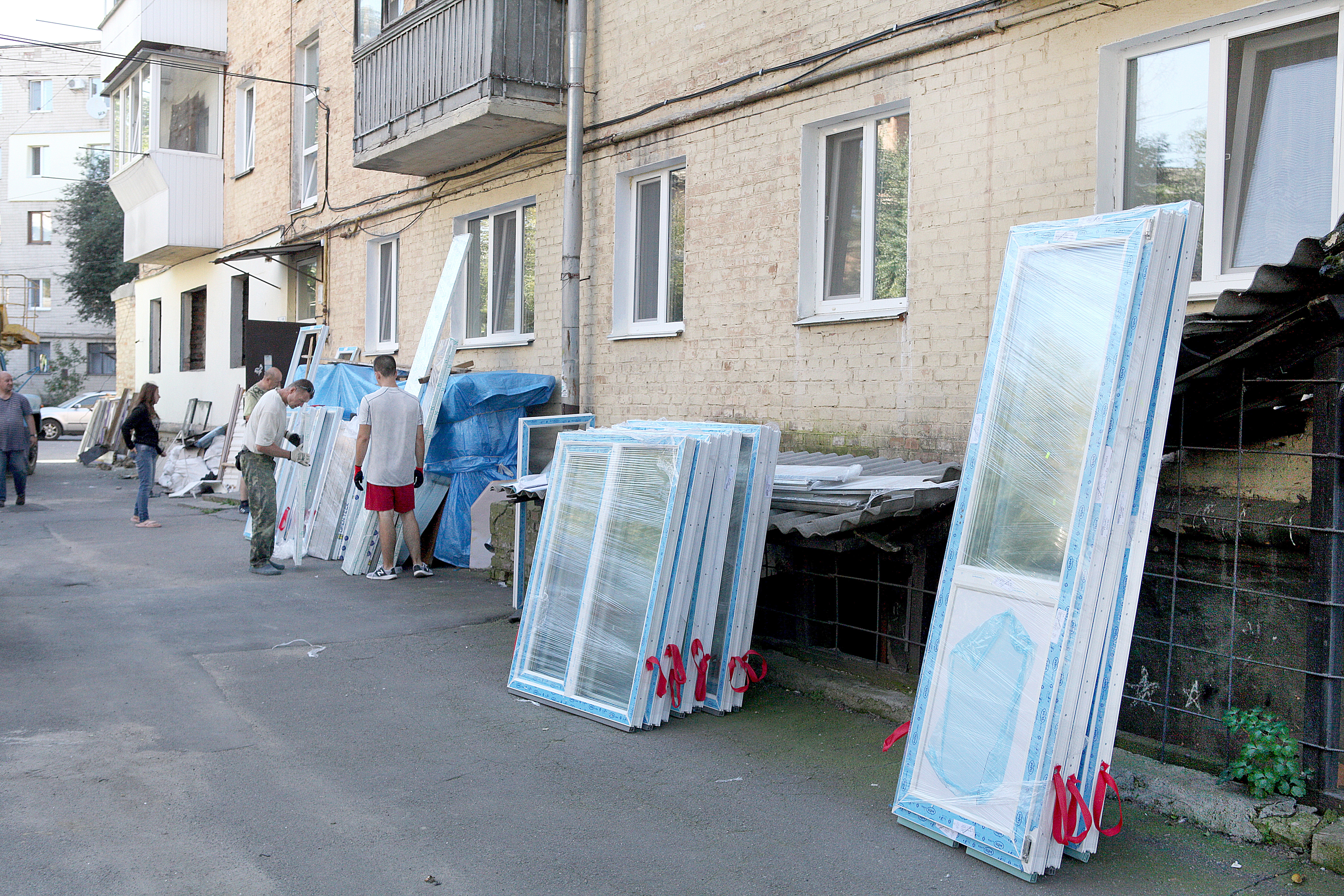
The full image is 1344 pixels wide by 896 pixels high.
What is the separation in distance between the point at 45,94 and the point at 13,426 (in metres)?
36.4

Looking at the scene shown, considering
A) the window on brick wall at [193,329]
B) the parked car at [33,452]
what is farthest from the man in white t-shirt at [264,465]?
the window on brick wall at [193,329]

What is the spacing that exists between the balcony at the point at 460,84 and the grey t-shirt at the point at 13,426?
225 inches

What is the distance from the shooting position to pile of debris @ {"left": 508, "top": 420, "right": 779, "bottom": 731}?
4949mm

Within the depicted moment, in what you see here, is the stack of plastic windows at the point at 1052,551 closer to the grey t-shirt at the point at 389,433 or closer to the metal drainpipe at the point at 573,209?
the grey t-shirt at the point at 389,433

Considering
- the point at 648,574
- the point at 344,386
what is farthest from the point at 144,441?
the point at 648,574

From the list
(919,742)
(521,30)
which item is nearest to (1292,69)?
(919,742)

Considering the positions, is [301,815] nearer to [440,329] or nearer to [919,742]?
[919,742]

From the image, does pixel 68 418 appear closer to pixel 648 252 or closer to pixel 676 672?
pixel 648 252

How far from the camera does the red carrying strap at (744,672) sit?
5273 mm

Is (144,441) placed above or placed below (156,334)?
below

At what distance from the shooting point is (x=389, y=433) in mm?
8344

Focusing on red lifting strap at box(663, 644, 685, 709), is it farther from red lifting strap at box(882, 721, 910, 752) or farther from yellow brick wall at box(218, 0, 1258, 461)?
yellow brick wall at box(218, 0, 1258, 461)

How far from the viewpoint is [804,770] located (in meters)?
4.54

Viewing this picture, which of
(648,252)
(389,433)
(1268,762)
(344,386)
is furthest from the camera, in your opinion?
(344,386)
